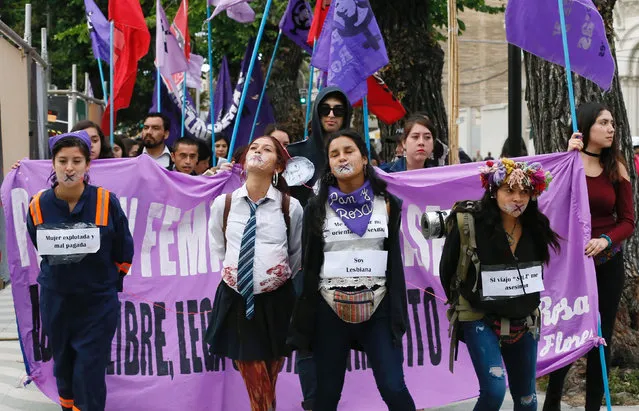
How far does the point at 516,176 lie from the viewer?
5137mm

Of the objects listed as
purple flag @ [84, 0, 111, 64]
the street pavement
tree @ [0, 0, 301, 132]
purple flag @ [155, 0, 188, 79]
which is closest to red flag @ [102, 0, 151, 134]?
purple flag @ [155, 0, 188, 79]

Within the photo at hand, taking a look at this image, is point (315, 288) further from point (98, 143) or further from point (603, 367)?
point (98, 143)

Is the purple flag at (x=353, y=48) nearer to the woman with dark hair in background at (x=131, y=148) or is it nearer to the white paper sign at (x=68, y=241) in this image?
the white paper sign at (x=68, y=241)

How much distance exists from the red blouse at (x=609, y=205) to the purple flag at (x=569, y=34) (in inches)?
23.8

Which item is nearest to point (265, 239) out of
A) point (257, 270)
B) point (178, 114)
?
point (257, 270)

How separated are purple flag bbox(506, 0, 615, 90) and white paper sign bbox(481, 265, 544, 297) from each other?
1.74m

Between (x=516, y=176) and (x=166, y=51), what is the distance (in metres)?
6.88

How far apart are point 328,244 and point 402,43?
23.6ft

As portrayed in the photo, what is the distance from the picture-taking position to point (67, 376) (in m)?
5.86

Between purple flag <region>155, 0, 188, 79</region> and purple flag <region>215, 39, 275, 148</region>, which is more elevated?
purple flag <region>155, 0, 188, 79</region>

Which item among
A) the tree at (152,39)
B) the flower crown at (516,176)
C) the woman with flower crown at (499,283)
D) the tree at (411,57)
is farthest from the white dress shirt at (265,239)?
the tree at (152,39)

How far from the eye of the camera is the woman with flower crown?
5156 millimetres

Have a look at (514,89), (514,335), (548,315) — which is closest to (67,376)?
(514,335)

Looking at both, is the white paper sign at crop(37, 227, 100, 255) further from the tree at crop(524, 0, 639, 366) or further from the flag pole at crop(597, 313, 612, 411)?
the tree at crop(524, 0, 639, 366)
